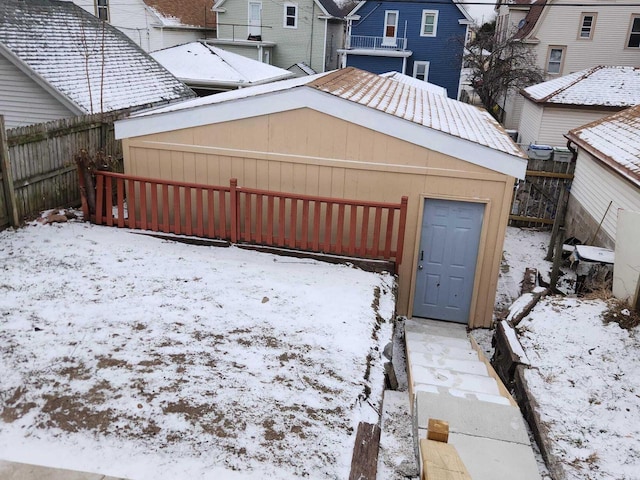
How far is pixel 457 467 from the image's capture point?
194 cm

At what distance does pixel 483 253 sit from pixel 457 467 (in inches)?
236

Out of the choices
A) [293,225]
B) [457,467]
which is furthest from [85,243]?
[457,467]

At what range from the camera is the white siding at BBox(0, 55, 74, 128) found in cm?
1141

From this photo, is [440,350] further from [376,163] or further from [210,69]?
[210,69]

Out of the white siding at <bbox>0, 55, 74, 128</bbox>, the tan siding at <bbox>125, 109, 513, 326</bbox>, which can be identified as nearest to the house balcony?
the white siding at <bbox>0, 55, 74, 128</bbox>

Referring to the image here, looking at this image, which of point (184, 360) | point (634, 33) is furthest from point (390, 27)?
point (184, 360)

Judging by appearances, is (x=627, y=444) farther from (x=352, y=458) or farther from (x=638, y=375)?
(x=352, y=458)

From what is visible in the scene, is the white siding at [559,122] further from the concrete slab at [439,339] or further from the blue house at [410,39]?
the concrete slab at [439,339]

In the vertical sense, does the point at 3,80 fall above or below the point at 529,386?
above

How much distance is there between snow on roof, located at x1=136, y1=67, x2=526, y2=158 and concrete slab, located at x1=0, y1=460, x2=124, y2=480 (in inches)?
216

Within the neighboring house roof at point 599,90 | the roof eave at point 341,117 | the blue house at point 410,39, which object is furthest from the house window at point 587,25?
the roof eave at point 341,117

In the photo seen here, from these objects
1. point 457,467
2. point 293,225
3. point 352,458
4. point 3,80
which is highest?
point 3,80

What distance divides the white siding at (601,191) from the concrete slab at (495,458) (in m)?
5.92

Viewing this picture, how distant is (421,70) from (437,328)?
24.1 metres
